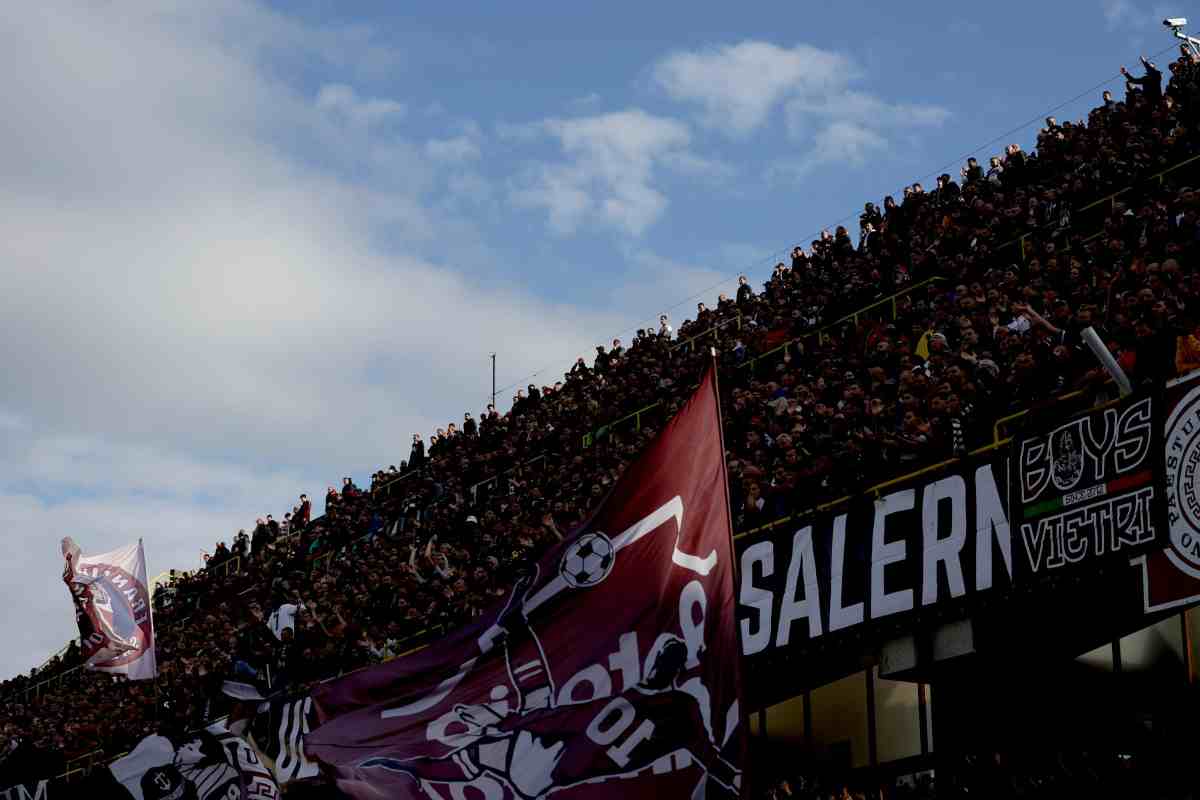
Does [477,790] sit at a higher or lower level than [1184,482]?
lower

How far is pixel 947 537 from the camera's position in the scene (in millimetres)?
16609

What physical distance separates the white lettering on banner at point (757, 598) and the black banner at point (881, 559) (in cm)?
1

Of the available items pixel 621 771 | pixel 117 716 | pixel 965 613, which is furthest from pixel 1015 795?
pixel 117 716

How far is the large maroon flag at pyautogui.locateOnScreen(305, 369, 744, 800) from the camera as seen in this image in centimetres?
1157

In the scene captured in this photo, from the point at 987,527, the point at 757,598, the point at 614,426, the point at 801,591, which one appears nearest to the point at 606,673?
the point at 987,527

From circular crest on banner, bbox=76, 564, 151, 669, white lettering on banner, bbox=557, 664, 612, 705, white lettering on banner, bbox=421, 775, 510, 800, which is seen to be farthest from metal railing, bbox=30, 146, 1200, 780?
white lettering on banner, bbox=421, 775, 510, 800

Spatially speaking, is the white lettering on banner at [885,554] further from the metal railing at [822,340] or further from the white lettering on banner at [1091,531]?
the white lettering on banner at [1091,531]

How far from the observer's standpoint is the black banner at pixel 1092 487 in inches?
531

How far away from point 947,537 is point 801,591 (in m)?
2.14

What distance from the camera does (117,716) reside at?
40.1 meters

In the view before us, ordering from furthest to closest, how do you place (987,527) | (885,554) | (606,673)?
1. (885,554)
2. (987,527)
3. (606,673)

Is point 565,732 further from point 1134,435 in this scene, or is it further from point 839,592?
point 839,592

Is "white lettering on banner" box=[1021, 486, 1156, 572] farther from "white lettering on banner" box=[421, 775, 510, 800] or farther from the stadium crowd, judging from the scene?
"white lettering on banner" box=[421, 775, 510, 800]

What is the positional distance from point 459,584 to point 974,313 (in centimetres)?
1068
